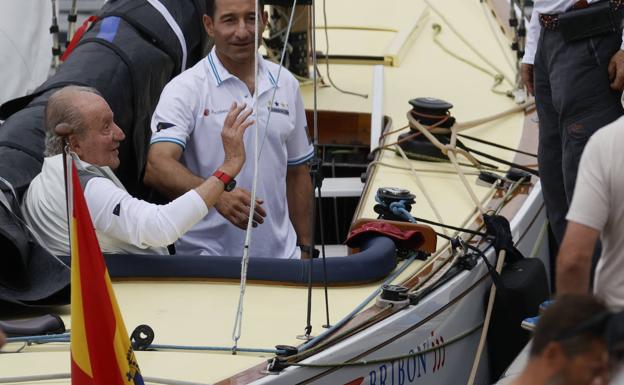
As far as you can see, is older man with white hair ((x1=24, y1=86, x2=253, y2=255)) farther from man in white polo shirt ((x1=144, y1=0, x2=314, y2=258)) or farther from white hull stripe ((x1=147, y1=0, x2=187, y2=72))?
white hull stripe ((x1=147, y1=0, x2=187, y2=72))

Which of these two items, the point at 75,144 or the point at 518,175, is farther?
the point at 518,175

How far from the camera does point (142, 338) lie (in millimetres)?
3512

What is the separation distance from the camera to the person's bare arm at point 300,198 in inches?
188

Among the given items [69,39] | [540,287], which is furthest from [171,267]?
[69,39]

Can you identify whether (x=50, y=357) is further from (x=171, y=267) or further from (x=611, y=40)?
(x=611, y=40)

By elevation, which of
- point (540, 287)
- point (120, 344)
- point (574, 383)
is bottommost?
point (540, 287)

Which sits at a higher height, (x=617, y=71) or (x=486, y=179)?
(x=617, y=71)

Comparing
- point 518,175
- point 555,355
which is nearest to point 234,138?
point 518,175

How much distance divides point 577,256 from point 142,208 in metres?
1.21

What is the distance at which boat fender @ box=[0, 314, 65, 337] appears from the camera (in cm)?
357

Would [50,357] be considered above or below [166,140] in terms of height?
below

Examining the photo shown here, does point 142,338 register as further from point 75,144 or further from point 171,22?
point 171,22

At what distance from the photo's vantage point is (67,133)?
128 inches

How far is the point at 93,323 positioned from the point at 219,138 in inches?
54.6
